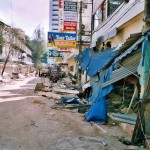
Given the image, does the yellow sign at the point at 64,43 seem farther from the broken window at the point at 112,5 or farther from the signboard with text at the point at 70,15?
the broken window at the point at 112,5

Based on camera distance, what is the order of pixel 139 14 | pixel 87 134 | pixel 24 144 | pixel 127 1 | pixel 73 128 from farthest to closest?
pixel 127 1 < pixel 139 14 < pixel 73 128 < pixel 87 134 < pixel 24 144

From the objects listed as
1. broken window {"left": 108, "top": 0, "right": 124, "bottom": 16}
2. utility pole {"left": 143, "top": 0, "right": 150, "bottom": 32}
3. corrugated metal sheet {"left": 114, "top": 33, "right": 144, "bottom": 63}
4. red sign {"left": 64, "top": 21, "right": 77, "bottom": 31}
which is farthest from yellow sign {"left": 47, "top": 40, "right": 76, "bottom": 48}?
utility pole {"left": 143, "top": 0, "right": 150, "bottom": 32}

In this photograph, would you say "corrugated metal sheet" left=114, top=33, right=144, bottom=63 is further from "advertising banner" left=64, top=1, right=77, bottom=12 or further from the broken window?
"advertising banner" left=64, top=1, right=77, bottom=12

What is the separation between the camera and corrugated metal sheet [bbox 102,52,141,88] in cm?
831

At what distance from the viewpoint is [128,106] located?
10.5m

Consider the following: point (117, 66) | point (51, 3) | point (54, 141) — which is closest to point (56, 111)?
point (117, 66)

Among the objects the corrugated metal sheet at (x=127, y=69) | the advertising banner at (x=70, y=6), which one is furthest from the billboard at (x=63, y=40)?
the corrugated metal sheet at (x=127, y=69)

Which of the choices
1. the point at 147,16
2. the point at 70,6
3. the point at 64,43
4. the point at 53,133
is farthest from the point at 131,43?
the point at 64,43

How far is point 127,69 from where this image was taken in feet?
27.9

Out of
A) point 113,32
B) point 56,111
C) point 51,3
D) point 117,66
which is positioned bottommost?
point 56,111

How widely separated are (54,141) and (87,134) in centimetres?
125

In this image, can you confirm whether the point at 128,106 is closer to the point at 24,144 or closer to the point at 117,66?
the point at 117,66

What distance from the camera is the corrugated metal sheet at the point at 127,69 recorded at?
27.3 feet

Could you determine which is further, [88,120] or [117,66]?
[88,120]
